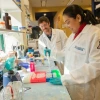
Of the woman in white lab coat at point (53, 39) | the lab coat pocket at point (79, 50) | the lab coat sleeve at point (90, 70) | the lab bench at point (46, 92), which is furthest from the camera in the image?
the woman in white lab coat at point (53, 39)

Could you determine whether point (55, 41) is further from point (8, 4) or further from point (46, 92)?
point (46, 92)

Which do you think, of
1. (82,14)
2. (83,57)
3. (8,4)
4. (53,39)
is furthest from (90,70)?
(53,39)

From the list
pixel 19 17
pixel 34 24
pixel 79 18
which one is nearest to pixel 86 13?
pixel 79 18

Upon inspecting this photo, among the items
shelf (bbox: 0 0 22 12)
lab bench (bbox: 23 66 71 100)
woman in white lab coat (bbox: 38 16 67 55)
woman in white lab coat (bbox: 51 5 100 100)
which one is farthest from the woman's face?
woman in white lab coat (bbox: 38 16 67 55)

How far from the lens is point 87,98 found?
1.49m

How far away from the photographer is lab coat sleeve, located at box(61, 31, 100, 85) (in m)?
1.31

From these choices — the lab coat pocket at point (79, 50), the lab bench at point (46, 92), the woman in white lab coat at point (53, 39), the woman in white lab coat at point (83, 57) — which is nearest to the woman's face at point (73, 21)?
the woman in white lab coat at point (83, 57)

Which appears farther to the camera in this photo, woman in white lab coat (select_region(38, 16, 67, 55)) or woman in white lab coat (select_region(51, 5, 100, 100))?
woman in white lab coat (select_region(38, 16, 67, 55))

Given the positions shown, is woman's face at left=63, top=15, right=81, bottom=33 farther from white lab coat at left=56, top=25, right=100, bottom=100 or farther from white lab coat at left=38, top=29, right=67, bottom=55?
white lab coat at left=38, top=29, right=67, bottom=55

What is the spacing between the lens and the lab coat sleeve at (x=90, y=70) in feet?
4.30

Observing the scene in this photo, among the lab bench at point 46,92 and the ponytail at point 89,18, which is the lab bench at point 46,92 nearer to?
the lab bench at point 46,92

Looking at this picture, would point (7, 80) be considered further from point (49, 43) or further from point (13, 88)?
point (49, 43)

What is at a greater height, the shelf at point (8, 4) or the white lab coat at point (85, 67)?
the shelf at point (8, 4)

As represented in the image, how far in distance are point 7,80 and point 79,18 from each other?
874 millimetres
